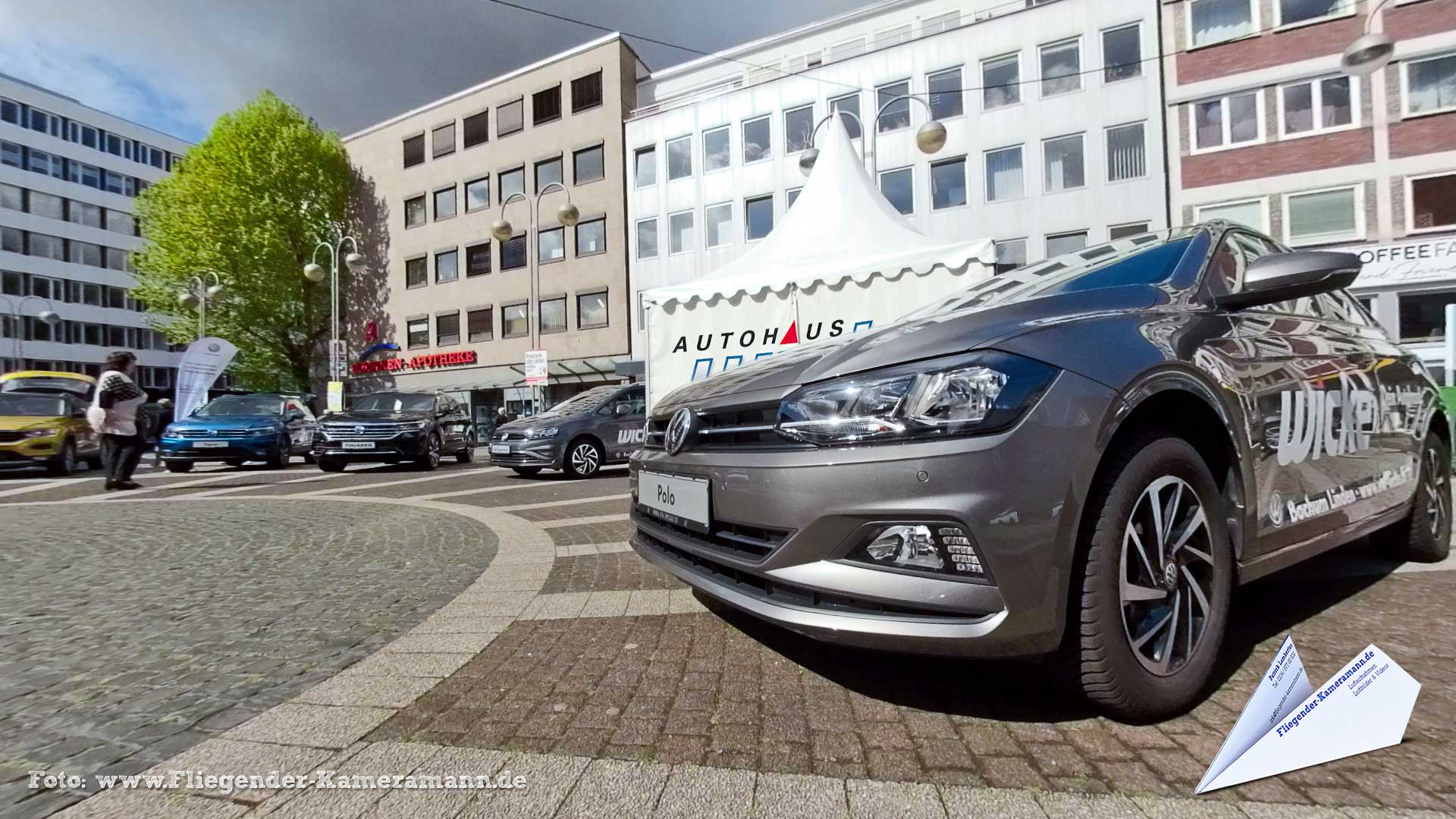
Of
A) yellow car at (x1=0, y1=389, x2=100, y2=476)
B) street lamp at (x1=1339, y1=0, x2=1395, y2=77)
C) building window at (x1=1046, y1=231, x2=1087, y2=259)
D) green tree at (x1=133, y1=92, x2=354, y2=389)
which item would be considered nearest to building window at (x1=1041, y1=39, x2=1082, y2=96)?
building window at (x1=1046, y1=231, x2=1087, y2=259)

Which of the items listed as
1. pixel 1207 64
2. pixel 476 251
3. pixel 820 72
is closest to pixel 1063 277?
pixel 1207 64

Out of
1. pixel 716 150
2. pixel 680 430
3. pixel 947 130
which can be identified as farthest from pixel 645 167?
pixel 680 430

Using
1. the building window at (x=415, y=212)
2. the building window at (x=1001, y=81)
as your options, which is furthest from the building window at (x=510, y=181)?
the building window at (x=1001, y=81)

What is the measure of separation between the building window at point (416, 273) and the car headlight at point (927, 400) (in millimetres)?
36571

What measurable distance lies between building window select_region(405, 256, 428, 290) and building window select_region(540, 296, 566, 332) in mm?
7828

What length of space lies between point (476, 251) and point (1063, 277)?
34.0 m

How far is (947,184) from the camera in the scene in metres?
24.1

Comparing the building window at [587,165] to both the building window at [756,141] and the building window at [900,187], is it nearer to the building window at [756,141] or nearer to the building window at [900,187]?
the building window at [756,141]

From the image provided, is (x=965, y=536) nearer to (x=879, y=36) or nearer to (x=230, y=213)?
(x=879, y=36)

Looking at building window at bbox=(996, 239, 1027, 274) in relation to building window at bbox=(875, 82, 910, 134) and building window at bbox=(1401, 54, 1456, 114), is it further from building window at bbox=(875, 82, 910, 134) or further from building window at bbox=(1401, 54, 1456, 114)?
building window at bbox=(1401, 54, 1456, 114)

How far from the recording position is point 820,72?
26188mm

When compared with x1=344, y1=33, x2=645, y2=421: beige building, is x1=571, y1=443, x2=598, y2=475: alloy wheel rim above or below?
below

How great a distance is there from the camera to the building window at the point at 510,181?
32.2 meters

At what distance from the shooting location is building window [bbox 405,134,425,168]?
35.0 meters
